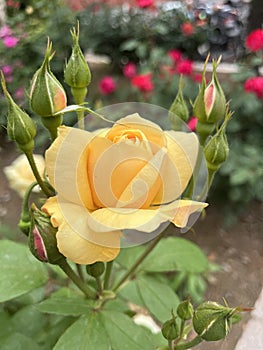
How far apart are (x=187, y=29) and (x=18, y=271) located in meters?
1.74

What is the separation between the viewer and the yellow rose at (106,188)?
0.38 metres

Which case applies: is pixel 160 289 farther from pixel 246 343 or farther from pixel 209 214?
pixel 209 214

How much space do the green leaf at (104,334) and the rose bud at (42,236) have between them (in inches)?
4.4

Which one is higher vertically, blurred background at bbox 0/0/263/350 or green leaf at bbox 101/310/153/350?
green leaf at bbox 101/310/153/350

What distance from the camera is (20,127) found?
435mm

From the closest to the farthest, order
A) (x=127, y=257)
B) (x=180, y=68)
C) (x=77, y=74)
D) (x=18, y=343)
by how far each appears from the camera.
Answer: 1. (x=77, y=74)
2. (x=18, y=343)
3. (x=127, y=257)
4. (x=180, y=68)

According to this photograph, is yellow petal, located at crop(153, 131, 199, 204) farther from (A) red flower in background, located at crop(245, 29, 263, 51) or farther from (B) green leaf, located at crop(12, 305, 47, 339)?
(A) red flower in background, located at crop(245, 29, 263, 51)

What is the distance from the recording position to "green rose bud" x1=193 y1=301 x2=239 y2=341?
0.42m

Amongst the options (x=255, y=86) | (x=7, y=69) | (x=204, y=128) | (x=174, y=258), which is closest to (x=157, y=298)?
(x=174, y=258)

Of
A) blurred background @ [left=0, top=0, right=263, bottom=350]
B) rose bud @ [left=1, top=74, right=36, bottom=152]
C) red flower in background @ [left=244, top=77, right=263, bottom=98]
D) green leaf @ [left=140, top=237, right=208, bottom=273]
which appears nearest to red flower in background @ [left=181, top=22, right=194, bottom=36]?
blurred background @ [left=0, top=0, right=263, bottom=350]

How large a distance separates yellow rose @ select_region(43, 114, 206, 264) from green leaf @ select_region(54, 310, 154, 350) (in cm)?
13

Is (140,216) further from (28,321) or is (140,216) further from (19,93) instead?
(19,93)

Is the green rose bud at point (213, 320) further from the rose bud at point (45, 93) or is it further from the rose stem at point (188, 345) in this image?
the rose bud at point (45, 93)

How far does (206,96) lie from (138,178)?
12 cm
